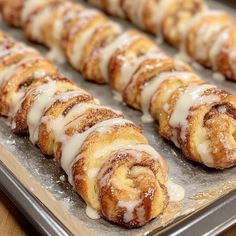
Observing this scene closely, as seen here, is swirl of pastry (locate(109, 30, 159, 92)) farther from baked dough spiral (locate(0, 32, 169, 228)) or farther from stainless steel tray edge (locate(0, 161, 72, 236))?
stainless steel tray edge (locate(0, 161, 72, 236))

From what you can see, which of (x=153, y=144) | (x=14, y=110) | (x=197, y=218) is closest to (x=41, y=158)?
(x=14, y=110)

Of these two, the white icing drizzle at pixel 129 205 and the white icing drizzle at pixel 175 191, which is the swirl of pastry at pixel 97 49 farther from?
the white icing drizzle at pixel 129 205

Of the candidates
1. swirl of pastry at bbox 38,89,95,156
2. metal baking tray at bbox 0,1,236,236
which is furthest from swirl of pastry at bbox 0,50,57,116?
swirl of pastry at bbox 38,89,95,156

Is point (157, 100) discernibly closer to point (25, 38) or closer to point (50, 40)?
point (50, 40)

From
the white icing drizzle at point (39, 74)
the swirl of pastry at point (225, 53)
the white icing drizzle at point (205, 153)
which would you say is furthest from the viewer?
the swirl of pastry at point (225, 53)

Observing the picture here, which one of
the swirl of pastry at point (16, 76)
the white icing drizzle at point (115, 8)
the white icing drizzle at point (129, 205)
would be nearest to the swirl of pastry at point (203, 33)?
the white icing drizzle at point (115, 8)

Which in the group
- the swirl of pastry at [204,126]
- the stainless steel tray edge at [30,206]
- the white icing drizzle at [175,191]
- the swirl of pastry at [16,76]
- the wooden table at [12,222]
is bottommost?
the wooden table at [12,222]

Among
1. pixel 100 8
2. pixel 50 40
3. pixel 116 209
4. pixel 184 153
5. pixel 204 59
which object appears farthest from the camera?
pixel 100 8
